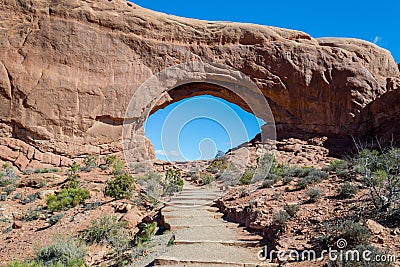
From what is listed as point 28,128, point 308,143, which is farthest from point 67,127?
point 308,143

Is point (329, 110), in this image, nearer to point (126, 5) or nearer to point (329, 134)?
point (329, 134)

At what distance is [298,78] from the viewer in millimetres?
19984

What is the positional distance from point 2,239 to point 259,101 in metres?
16.4

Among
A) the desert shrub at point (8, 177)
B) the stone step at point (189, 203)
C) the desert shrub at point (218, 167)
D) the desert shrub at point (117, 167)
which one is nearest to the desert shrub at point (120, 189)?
the stone step at point (189, 203)

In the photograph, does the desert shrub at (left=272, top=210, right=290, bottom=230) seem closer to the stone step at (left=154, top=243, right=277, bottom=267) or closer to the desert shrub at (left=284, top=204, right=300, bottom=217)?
the desert shrub at (left=284, top=204, right=300, bottom=217)

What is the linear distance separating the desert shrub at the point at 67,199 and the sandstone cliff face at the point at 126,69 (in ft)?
20.4

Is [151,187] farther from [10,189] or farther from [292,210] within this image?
[292,210]

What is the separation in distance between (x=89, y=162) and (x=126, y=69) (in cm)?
598

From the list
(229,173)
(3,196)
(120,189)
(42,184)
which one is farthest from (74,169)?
(229,173)

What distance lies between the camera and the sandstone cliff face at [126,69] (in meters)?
15.9

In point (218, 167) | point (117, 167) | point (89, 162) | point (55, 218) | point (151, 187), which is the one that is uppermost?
point (89, 162)

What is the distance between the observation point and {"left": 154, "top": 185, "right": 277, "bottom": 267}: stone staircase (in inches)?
198

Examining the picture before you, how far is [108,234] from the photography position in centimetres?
734

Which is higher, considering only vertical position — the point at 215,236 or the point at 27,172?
the point at 27,172
